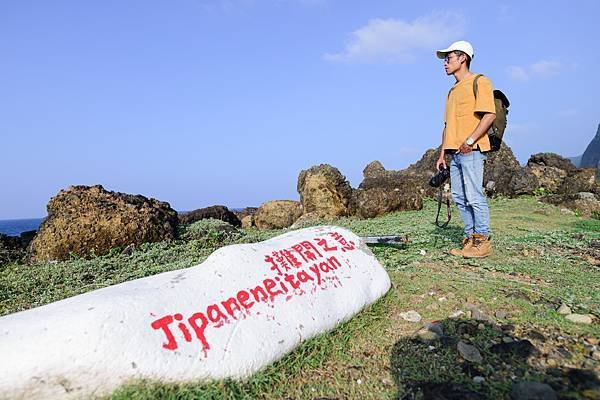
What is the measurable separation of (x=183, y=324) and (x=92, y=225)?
6.76 meters

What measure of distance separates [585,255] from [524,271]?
1771 millimetres

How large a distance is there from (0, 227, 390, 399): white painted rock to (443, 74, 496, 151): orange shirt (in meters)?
2.90

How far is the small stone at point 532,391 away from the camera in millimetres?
2695

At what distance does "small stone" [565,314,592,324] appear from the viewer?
13.1 ft

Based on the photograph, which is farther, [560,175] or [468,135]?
[560,175]

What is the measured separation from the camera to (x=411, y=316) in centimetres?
442

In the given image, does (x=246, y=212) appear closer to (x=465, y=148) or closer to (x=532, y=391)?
(x=465, y=148)

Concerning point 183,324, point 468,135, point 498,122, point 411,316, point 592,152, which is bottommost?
point 411,316

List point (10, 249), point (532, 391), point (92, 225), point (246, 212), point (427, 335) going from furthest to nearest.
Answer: point (246, 212) < point (10, 249) < point (92, 225) < point (427, 335) < point (532, 391)

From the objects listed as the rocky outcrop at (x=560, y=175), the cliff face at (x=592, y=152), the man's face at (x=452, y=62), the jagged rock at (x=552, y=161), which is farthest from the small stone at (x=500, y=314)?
the cliff face at (x=592, y=152)

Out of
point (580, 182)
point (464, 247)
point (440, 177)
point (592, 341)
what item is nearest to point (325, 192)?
point (440, 177)

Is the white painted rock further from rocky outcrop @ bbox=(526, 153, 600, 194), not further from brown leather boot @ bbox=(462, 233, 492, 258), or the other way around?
rocky outcrop @ bbox=(526, 153, 600, 194)

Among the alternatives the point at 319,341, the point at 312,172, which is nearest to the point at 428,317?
the point at 319,341

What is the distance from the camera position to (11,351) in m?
2.70
